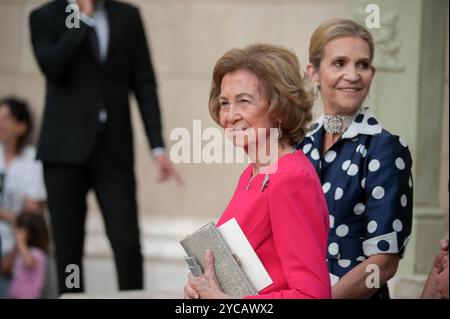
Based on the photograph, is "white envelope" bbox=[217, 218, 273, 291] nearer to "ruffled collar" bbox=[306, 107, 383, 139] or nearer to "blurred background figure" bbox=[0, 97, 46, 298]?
"ruffled collar" bbox=[306, 107, 383, 139]

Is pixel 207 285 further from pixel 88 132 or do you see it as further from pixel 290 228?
pixel 88 132

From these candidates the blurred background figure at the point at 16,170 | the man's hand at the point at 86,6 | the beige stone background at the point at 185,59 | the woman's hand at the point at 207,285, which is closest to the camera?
the woman's hand at the point at 207,285

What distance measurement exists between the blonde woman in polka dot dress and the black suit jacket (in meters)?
2.10

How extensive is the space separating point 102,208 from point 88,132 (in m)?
0.36

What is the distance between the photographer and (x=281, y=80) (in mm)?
2764

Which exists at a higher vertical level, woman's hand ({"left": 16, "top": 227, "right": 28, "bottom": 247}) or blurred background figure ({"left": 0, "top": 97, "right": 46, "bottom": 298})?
blurred background figure ({"left": 0, "top": 97, "right": 46, "bottom": 298})

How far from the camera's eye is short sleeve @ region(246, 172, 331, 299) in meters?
2.62

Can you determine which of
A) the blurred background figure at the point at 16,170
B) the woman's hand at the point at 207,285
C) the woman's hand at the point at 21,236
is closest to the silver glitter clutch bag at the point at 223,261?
the woman's hand at the point at 207,285

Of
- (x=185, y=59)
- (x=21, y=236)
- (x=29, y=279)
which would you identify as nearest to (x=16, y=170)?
(x=21, y=236)

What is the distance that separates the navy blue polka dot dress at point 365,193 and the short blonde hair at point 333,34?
0.70 ft

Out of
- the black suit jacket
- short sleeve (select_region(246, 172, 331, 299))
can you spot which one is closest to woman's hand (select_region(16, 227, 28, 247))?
the black suit jacket

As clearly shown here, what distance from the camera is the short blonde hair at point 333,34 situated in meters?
3.15

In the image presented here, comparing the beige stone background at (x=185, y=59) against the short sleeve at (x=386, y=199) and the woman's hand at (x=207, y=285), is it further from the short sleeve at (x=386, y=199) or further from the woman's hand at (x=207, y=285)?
the woman's hand at (x=207, y=285)

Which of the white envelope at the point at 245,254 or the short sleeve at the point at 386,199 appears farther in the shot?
the short sleeve at the point at 386,199
